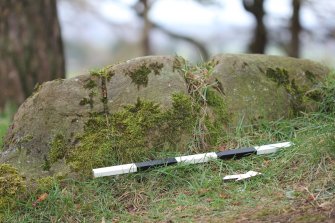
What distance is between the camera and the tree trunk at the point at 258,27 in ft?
44.3

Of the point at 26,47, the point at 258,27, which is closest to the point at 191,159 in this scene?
the point at 26,47

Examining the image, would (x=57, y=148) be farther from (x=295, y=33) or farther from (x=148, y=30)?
(x=148, y=30)

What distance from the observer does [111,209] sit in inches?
146

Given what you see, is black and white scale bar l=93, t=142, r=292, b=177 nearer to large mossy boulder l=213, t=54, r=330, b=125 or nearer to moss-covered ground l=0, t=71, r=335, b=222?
moss-covered ground l=0, t=71, r=335, b=222

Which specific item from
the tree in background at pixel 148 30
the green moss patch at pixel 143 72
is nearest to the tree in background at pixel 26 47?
the green moss patch at pixel 143 72

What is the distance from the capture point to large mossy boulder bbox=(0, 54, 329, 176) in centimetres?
415

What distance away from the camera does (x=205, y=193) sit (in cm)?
374

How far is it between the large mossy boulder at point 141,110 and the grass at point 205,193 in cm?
27

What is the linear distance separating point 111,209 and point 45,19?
5.34 m

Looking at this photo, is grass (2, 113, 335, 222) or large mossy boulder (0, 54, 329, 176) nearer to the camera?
grass (2, 113, 335, 222)

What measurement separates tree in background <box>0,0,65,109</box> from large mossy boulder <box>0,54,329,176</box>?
406cm

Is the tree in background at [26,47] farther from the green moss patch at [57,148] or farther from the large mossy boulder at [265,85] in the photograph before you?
Answer: the green moss patch at [57,148]

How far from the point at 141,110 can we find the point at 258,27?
1019cm

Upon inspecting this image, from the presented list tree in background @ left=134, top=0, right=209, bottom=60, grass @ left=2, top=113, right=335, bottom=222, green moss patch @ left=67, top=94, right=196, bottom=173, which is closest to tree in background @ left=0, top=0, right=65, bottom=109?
green moss patch @ left=67, top=94, right=196, bottom=173
